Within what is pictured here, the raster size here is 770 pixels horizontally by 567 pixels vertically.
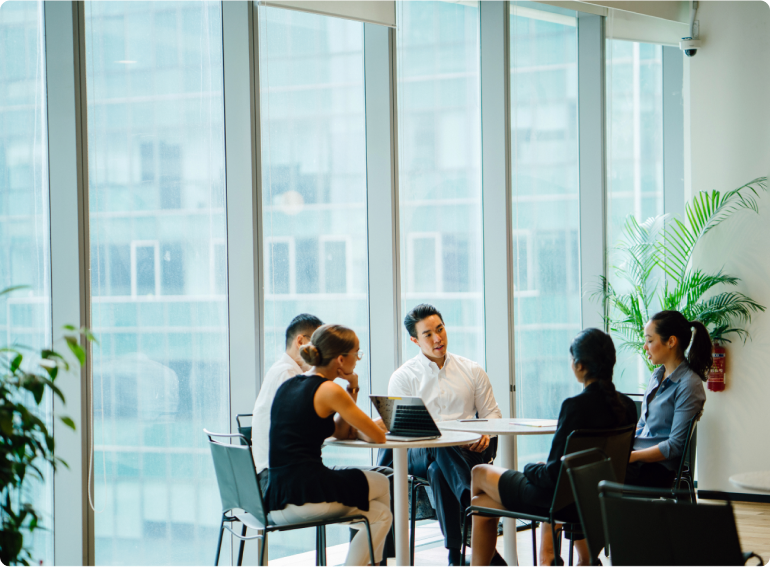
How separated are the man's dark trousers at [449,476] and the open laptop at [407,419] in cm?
72

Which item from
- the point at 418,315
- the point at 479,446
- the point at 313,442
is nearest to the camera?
the point at 313,442

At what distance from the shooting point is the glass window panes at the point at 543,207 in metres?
5.33

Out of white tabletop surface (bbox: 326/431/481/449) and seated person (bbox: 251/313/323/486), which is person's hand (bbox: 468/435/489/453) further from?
seated person (bbox: 251/313/323/486)

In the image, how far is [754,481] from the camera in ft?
7.23

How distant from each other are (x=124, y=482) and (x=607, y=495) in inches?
101

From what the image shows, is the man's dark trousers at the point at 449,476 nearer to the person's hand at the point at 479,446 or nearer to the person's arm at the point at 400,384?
the person's hand at the point at 479,446

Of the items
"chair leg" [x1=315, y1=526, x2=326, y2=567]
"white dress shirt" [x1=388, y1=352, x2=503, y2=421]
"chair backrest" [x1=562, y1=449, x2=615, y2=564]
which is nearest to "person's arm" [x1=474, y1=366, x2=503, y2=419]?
"white dress shirt" [x1=388, y1=352, x2=503, y2=421]

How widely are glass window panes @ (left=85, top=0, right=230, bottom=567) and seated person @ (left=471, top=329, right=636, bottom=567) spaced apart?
63.3 inches

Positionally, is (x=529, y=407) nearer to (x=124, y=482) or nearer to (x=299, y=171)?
(x=299, y=171)

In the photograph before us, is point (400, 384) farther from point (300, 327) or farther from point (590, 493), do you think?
point (590, 493)

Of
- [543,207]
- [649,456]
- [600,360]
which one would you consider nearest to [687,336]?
[649,456]

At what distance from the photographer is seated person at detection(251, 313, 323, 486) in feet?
11.1

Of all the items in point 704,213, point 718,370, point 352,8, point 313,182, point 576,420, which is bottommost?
point 718,370

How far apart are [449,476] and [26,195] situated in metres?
2.42
